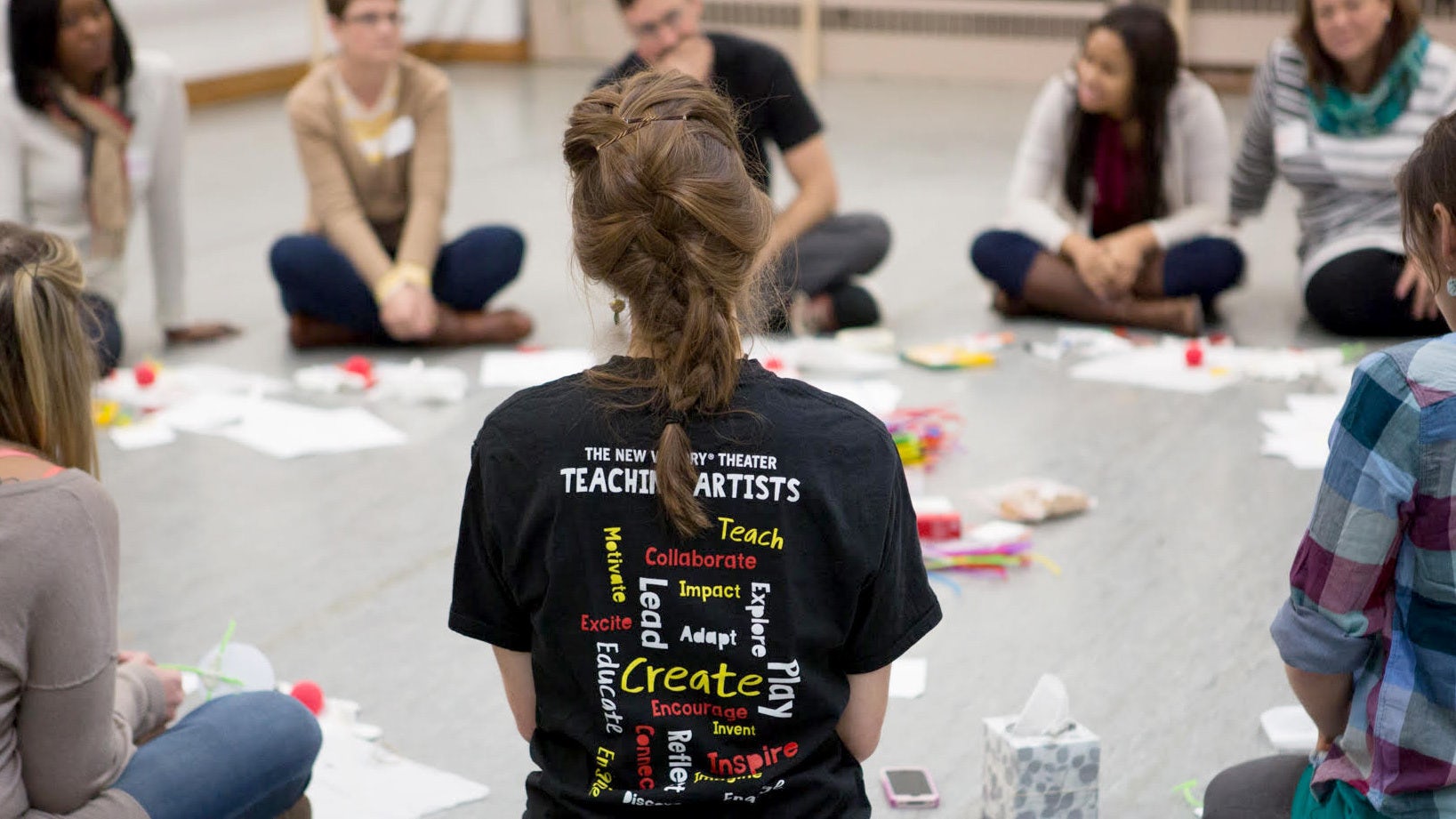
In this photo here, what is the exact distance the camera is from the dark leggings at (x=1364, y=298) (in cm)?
393

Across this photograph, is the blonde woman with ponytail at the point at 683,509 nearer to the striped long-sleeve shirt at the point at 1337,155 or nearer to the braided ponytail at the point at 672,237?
the braided ponytail at the point at 672,237

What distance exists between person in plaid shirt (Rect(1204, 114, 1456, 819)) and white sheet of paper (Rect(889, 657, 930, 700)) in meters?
0.90

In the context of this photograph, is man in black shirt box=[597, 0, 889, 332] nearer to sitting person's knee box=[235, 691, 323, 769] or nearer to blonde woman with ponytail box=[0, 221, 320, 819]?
sitting person's knee box=[235, 691, 323, 769]

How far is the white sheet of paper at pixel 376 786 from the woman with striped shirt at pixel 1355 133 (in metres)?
2.69

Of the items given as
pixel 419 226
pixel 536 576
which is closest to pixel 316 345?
pixel 419 226

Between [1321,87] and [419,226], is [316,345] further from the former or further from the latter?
[1321,87]

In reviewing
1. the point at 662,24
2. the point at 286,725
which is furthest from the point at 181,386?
the point at 286,725

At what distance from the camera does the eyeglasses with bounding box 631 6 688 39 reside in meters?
3.89

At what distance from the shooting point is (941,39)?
9.19m

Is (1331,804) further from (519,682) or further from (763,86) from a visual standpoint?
(763,86)

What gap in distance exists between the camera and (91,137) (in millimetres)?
3914

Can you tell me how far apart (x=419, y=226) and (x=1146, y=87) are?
187 cm

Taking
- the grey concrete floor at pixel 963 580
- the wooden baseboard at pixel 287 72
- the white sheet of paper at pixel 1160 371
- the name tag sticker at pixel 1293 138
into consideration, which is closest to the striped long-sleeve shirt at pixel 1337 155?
the name tag sticker at pixel 1293 138

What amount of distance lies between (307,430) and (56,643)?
85.6 inches
